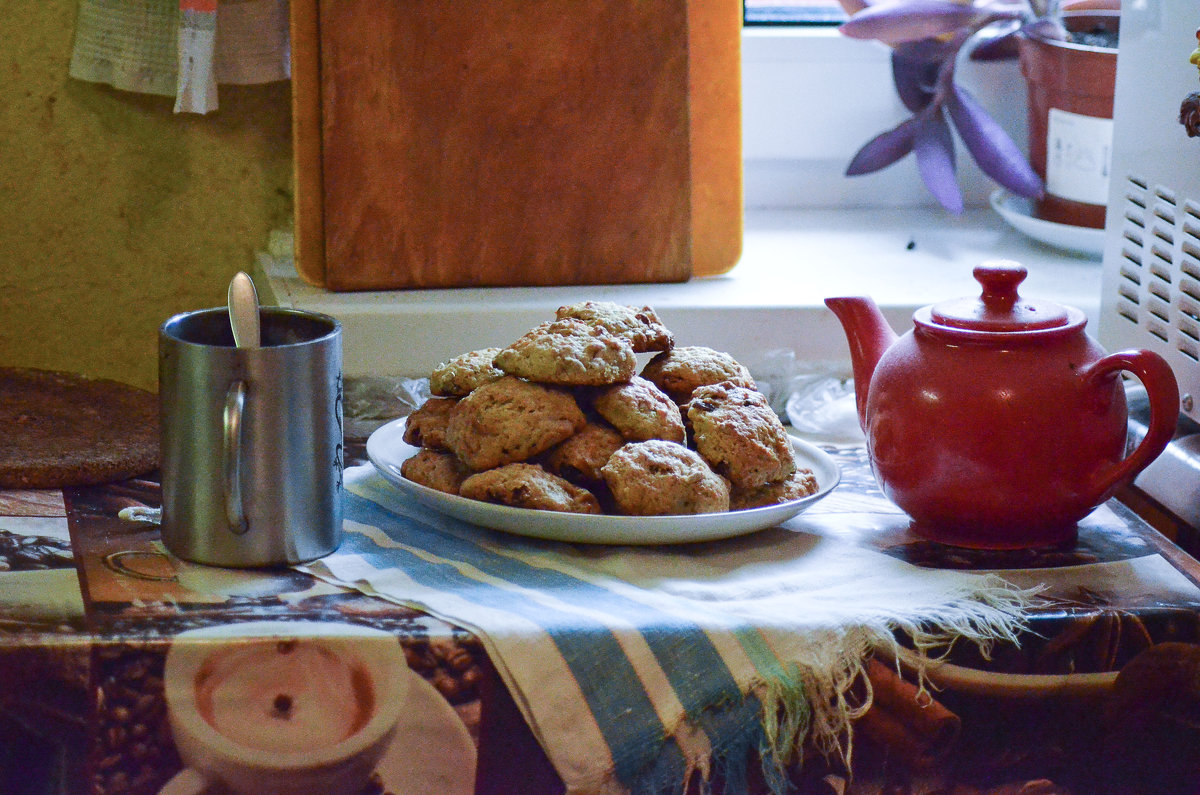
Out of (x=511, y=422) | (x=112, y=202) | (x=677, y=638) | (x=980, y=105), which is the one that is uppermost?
(x=980, y=105)

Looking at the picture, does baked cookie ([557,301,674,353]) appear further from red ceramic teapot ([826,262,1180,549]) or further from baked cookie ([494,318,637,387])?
red ceramic teapot ([826,262,1180,549])

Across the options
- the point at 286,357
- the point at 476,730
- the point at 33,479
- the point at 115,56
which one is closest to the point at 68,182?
the point at 115,56

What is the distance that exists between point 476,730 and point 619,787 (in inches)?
3.4

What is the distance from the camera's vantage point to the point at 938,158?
4.65 feet

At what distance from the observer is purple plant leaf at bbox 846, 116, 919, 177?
145cm

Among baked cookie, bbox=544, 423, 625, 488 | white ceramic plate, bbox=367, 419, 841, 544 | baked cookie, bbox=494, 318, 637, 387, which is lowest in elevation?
white ceramic plate, bbox=367, 419, 841, 544

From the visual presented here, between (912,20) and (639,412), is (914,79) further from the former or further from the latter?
(639,412)

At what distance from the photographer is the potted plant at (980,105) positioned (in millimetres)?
1352

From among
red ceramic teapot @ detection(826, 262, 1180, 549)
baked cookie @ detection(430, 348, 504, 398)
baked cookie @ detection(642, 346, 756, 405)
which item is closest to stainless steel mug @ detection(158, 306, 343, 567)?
baked cookie @ detection(430, 348, 504, 398)

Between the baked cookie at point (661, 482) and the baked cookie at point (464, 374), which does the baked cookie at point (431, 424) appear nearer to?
the baked cookie at point (464, 374)

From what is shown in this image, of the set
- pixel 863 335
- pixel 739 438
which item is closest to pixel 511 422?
pixel 739 438

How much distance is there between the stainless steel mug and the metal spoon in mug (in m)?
0.04

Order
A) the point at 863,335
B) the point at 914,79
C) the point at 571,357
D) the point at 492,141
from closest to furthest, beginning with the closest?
the point at 571,357 → the point at 863,335 → the point at 492,141 → the point at 914,79

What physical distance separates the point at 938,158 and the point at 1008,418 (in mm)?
686
